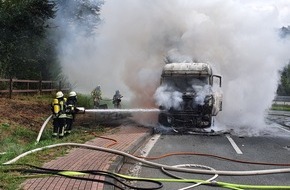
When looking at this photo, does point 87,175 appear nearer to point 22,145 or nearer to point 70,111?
point 22,145

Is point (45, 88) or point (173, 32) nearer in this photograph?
point (173, 32)

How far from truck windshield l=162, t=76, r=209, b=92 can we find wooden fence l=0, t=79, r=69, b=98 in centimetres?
697

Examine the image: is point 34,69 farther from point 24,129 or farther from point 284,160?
point 284,160

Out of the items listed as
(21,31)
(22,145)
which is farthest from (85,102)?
(22,145)

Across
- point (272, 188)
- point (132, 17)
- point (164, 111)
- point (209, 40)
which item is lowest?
point (272, 188)

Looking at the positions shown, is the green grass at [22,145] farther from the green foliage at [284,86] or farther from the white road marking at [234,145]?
the green foliage at [284,86]

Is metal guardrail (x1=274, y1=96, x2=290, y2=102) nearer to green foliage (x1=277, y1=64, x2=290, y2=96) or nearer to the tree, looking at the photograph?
green foliage (x1=277, y1=64, x2=290, y2=96)

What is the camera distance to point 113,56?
24594 millimetres

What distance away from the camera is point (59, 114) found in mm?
12211

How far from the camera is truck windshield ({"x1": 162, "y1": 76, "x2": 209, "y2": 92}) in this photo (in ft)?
51.6

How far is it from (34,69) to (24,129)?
483 inches

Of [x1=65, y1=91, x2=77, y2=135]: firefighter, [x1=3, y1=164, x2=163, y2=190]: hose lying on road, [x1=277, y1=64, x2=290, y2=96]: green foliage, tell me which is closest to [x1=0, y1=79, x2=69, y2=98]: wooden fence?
[x1=65, y1=91, x2=77, y2=135]: firefighter

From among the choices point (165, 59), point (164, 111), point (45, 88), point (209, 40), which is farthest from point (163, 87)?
point (45, 88)

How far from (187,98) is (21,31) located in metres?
10.1
